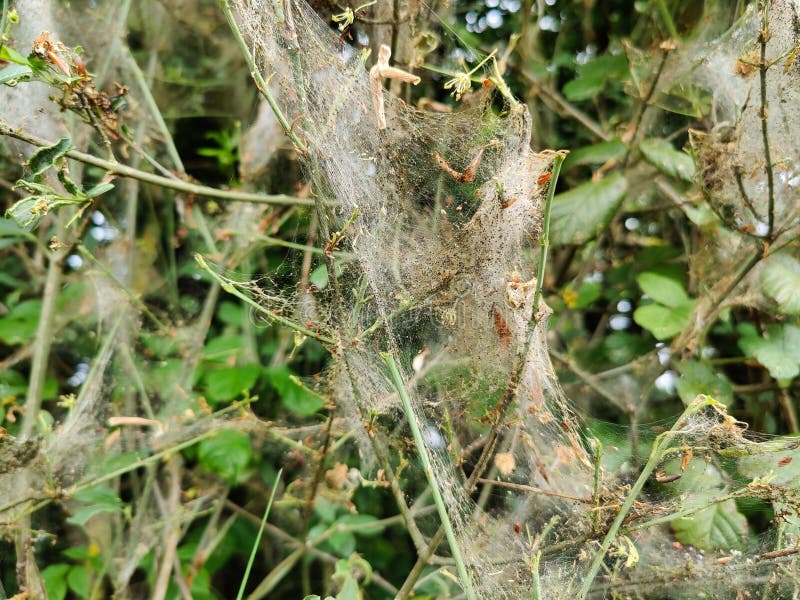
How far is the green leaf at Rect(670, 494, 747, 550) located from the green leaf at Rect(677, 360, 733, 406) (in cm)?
33

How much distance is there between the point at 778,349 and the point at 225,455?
1.72m

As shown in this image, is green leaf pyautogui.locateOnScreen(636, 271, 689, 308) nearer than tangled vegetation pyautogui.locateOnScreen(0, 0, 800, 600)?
No

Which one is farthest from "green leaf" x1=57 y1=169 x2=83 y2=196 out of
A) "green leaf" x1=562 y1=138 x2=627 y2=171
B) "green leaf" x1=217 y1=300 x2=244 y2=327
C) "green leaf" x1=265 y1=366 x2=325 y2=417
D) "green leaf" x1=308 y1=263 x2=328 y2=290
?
"green leaf" x1=562 y1=138 x2=627 y2=171

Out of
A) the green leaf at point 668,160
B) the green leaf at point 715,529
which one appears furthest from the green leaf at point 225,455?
the green leaf at point 668,160

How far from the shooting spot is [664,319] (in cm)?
202

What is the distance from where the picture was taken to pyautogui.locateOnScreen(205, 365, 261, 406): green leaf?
2117mm

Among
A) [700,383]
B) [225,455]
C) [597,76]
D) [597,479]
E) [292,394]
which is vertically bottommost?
[225,455]

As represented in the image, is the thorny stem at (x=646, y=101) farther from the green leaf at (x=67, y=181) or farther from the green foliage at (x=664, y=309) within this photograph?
the green leaf at (x=67, y=181)

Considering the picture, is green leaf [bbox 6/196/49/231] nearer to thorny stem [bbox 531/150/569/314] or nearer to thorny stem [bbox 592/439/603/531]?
thorny stem [bbox 531/150/569/314]

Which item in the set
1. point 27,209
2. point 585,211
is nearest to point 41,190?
point 27,209

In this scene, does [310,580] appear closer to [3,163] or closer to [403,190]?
[403,190]

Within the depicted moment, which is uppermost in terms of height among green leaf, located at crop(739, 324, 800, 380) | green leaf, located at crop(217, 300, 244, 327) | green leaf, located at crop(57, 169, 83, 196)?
green leaf, located at crop(57, 169, 83, 196)

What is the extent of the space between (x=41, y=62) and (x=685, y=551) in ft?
6.19

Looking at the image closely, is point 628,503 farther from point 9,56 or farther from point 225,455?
point 9,56
